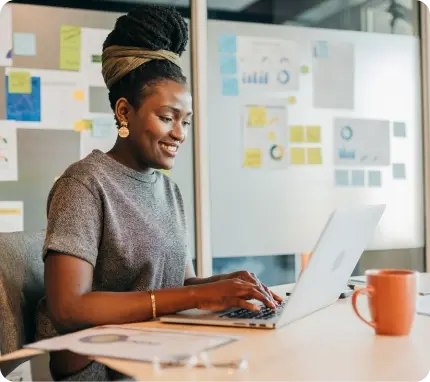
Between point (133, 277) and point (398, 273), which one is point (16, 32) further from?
point (398, 273)

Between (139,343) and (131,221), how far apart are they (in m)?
0.51

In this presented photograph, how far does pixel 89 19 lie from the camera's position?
114 inches

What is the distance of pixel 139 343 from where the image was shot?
106 cm

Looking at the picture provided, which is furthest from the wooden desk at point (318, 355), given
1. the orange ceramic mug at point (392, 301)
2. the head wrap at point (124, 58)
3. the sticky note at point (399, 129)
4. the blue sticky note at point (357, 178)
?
the sticky note at point (399, 129)

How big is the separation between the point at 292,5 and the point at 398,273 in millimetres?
2324

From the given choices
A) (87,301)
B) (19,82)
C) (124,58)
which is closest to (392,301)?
(87,301)

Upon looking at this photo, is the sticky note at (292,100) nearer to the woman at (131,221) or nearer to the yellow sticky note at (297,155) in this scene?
the yellow sticky note at (297,155)

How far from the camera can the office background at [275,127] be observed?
2.83m

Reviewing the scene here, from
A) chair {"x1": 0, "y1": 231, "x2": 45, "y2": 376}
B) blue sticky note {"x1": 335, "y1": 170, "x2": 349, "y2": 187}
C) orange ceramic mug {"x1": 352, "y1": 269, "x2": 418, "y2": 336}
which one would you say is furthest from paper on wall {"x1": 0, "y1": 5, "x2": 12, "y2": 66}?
orange ceramic mug {"x1": 352, "y1": 269, "x2": 418, "y2": 336}

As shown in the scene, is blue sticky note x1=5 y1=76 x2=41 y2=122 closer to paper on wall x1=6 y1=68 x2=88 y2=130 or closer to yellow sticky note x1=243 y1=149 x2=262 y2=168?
paper on wall x1=6 y1=68 x2=88 y2=130

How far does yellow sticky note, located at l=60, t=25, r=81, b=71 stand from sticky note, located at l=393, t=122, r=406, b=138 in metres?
1.61

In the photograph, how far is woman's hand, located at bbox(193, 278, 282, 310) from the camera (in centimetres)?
130

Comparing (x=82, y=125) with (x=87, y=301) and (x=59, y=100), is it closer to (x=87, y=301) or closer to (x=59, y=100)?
(x=59, y=100)

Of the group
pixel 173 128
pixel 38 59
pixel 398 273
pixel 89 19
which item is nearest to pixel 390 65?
pixel 89 19
